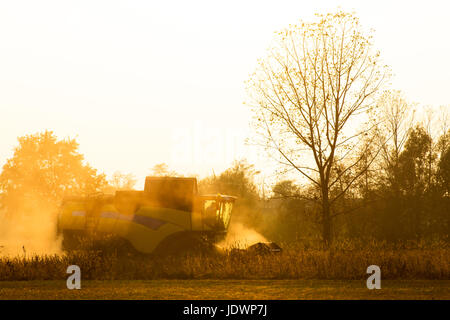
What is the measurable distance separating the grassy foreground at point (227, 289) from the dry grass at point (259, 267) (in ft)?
3.15

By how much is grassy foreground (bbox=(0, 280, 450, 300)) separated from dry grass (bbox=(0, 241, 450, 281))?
0.96 meters

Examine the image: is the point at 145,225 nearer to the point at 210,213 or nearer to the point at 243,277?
the point at 210,213

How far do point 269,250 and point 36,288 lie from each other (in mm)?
8213

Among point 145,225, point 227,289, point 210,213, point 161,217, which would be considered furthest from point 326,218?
point 227,289

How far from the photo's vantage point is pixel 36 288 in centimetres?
1381

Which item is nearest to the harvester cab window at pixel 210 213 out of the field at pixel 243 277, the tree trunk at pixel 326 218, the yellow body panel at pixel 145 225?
the yellow body panel at pixel 145 225

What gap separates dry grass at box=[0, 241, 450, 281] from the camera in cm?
1592

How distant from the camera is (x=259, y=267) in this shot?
1662 cm

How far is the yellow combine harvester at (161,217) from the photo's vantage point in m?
21.2

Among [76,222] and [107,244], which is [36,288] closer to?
[107,244]

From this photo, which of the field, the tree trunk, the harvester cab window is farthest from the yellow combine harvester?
the tree trunk

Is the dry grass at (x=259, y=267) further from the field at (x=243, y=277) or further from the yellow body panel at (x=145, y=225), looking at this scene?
the yellow body panel at (x=145, y=225)

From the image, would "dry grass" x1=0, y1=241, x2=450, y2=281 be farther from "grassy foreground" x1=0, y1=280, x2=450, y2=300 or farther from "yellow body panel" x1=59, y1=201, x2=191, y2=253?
"yellow body panel" x1=59, y1=201, x2=191, y2=253

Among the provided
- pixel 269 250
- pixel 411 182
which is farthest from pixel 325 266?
pixel 411 182
